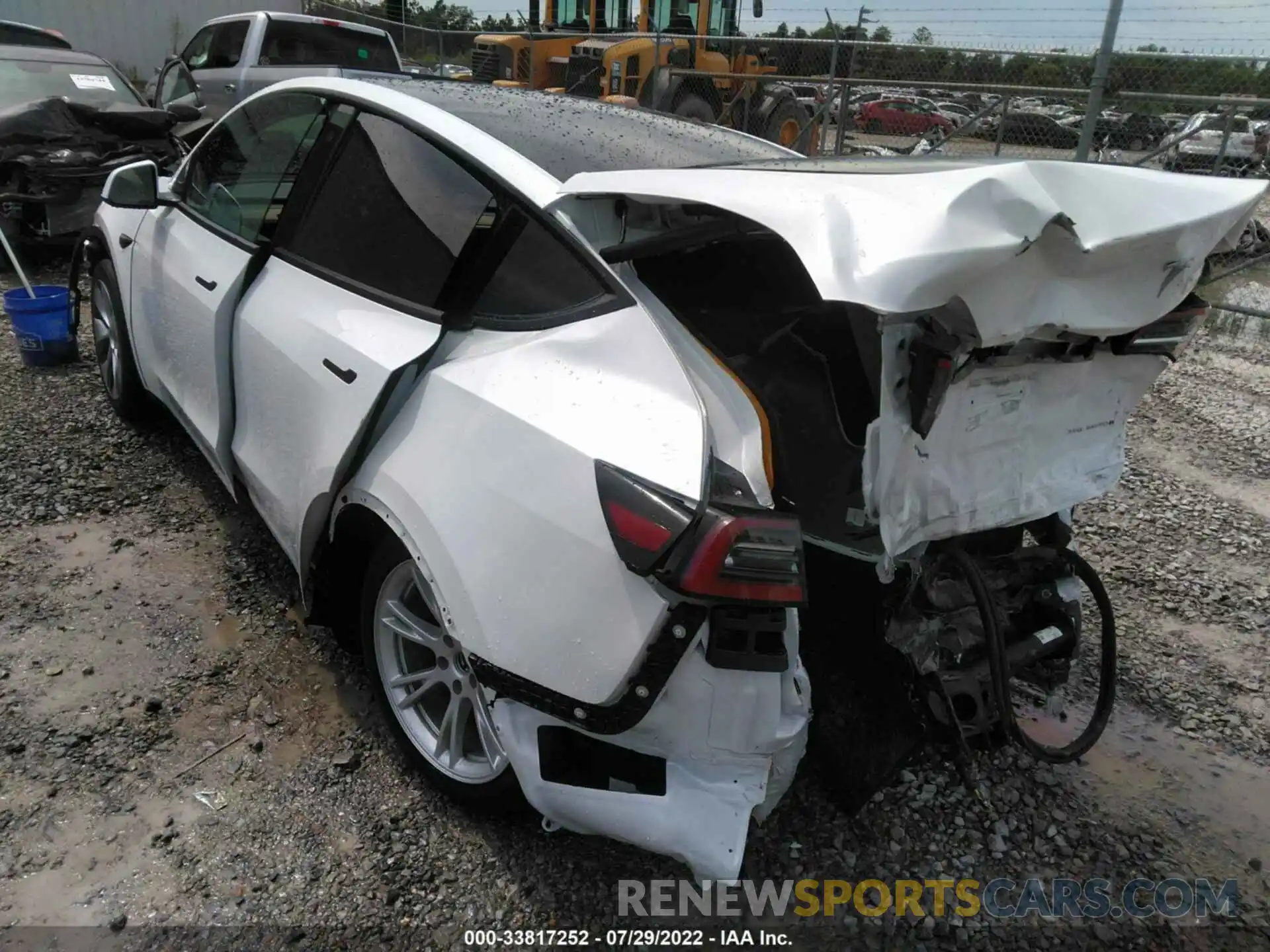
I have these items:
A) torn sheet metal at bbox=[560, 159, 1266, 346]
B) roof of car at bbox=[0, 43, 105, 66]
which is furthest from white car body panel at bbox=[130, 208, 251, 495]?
roof of car at bbox=[0, 43, 105, 66]

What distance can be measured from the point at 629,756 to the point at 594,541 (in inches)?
19.0

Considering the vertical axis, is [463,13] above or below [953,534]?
above

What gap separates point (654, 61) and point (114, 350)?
9.55 m

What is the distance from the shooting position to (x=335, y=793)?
2439 millimetres

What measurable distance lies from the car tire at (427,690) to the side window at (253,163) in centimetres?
140

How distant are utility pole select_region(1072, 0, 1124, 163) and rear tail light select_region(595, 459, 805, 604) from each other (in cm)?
595

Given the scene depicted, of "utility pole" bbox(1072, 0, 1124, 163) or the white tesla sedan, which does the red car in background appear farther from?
the white tesla sedan

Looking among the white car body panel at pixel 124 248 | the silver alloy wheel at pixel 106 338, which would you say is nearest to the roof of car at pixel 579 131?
the white car body panel at pixel 124 248

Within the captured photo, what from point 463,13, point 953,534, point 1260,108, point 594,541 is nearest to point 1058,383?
point 953,534

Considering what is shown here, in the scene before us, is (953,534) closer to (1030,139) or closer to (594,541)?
(594,541)

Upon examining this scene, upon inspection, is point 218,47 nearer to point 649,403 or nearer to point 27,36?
→ point 27,36

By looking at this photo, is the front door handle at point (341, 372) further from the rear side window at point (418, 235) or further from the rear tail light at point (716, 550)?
the rear tail light at point (716, 550)

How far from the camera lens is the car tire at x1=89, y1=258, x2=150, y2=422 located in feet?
13.8

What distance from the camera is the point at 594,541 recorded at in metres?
1.76
